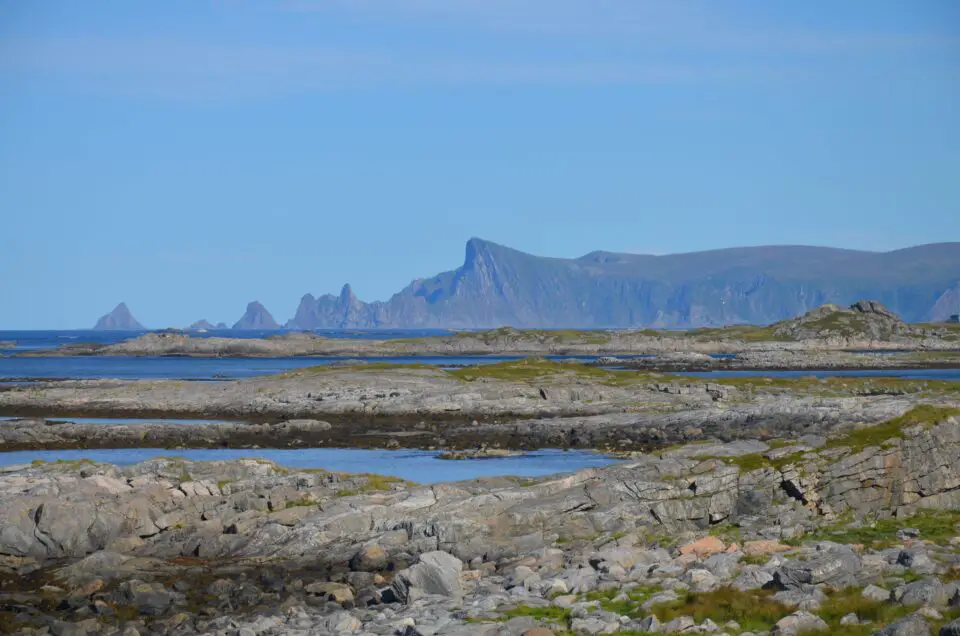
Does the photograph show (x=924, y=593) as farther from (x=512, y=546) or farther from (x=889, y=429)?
(x=889, y=429)

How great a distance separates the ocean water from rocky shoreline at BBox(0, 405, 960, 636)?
32.9 feet

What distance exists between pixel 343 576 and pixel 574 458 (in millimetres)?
28338

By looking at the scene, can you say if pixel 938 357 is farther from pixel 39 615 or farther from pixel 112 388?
pixel 39 615

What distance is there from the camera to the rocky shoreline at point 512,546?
22703mm

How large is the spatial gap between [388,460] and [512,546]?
88.1ft

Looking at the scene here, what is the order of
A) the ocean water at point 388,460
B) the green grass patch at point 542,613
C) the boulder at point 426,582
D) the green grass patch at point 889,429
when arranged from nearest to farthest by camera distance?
→ the green grass patch at point 542,613 < the boulder at point 426,582 < the green grass patch at point 889,429 < the ocean water at point 388,460

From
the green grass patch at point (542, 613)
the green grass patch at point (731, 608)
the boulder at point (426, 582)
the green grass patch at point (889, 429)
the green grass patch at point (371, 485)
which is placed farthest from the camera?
the green grass patch at point (889, 429)

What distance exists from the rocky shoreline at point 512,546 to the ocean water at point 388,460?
1002 centimetres

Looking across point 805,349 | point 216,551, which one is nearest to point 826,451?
point 216,551

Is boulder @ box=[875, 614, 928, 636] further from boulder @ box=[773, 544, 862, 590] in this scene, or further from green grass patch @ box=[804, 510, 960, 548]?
green grass patch @ box=[804, 510, 960, 548]

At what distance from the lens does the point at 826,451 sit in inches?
1483

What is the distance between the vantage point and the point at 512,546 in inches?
1217

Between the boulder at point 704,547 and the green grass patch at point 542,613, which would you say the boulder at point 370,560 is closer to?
the green grass patch at point 542,613

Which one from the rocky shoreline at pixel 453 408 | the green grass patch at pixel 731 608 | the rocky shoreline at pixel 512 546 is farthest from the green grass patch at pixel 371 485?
the rocky shoreline at pixel 453 408
